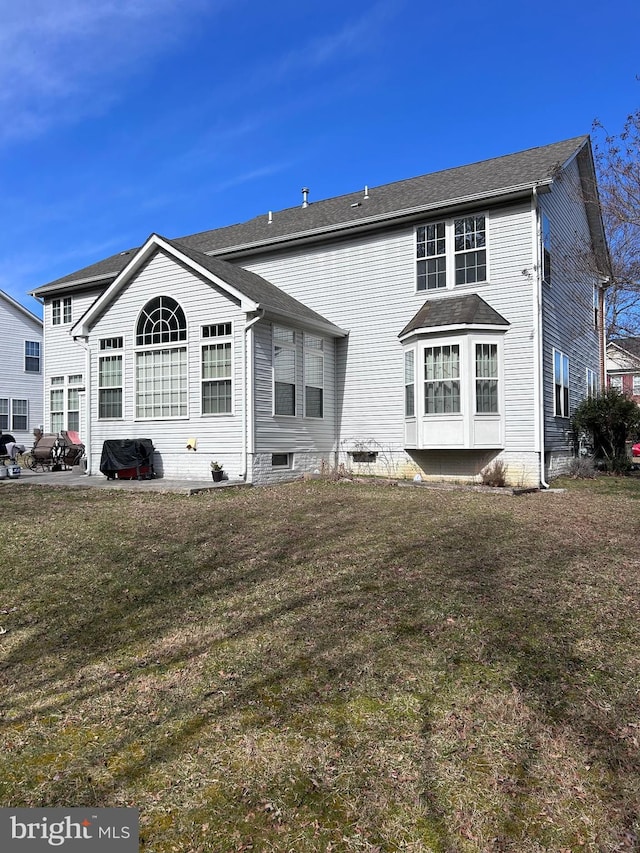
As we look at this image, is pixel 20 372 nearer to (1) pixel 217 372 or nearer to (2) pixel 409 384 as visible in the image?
(1) pixel 217 372

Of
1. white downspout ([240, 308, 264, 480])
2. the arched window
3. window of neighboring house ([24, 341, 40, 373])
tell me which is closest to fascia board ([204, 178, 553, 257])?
the arched window

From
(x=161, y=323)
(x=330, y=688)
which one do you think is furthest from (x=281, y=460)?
(x=330, y=688)

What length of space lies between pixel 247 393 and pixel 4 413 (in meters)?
20.5

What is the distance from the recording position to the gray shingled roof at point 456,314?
1253 cm

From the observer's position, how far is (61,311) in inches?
792

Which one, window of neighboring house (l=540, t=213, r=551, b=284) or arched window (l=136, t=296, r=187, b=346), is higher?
window of neighboring house (l=540, t=213, r=551, b=284)

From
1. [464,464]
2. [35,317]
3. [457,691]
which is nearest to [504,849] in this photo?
[457,691]

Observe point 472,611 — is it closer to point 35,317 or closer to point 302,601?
point 302,601

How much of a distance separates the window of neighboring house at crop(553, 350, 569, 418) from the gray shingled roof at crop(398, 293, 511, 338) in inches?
89.3

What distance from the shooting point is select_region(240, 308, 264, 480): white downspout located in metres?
12.2

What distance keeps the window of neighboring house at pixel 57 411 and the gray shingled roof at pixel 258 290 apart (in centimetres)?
891

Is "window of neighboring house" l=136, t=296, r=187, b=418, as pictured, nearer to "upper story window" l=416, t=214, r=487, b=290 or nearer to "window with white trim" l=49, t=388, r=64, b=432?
"upper story window" l=416, t=214, r=487, b=290

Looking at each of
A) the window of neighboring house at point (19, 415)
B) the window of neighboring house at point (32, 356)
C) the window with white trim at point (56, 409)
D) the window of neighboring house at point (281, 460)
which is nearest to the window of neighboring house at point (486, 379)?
the window of neighboring house at point (281, 460)

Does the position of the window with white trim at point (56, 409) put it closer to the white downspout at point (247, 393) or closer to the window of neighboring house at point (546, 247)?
the white downspout at point (247, 393)
